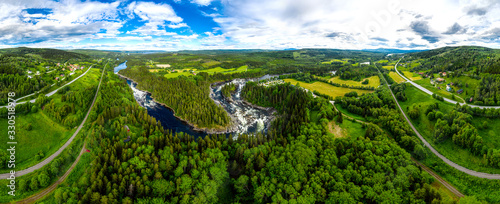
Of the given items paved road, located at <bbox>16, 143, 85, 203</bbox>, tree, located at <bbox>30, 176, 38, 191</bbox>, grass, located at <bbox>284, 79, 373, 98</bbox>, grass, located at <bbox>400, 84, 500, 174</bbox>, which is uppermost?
grass, located at <bbox>284, 79, 373, 98</bbox>

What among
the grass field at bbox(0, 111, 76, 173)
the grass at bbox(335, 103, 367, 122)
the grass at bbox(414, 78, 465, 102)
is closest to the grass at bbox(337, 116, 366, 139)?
the grass at bbox(335, 103, 367, 122)

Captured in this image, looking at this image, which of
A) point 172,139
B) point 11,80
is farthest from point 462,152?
→ point 11,80

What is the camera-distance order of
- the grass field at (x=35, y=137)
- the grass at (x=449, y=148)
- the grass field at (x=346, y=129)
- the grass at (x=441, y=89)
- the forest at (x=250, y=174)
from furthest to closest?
the grass at (x=441, y=89) < the grass field at (x=346, y=129) < the grass field at (x=35, y=137) < the grass at (x=449, y=148) < the forest at (x=250, y=174)

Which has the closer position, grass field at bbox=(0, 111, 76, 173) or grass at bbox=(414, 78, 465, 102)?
grass field at bbox=(0, 111, 76, 173)

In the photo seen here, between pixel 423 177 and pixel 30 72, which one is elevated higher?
pixel 30 72

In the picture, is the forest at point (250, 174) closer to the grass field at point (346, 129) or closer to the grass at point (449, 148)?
the grass field at point (346, 129)

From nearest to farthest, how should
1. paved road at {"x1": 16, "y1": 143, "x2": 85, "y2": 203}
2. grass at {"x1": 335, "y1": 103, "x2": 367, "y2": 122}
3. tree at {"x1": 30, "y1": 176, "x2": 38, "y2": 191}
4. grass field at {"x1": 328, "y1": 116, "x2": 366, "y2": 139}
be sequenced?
paved road at {"x1": 16, "y1": 143, "x2": 85, "y2": 203} < tree at {"x1": 30, "y1": 176, "x2": 38, "y2": 191} < grass field at {"x1": 328, "y1": 116, "x2": 366, "y2": 139} < grass at {"x1": 335, "y1": 103, "x2": 367, "y2": 122}

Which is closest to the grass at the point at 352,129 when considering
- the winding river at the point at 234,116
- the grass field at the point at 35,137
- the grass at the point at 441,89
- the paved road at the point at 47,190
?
the winding river at the point at 234,116

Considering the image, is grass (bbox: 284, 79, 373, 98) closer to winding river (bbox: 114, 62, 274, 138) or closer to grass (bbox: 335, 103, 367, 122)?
grass (bbox: 335, 103, 367, 122)

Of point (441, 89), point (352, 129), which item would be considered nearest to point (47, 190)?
point (352, 129)

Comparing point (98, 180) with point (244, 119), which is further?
point (244, 119)

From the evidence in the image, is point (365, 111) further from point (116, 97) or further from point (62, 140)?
point (116, 97)
